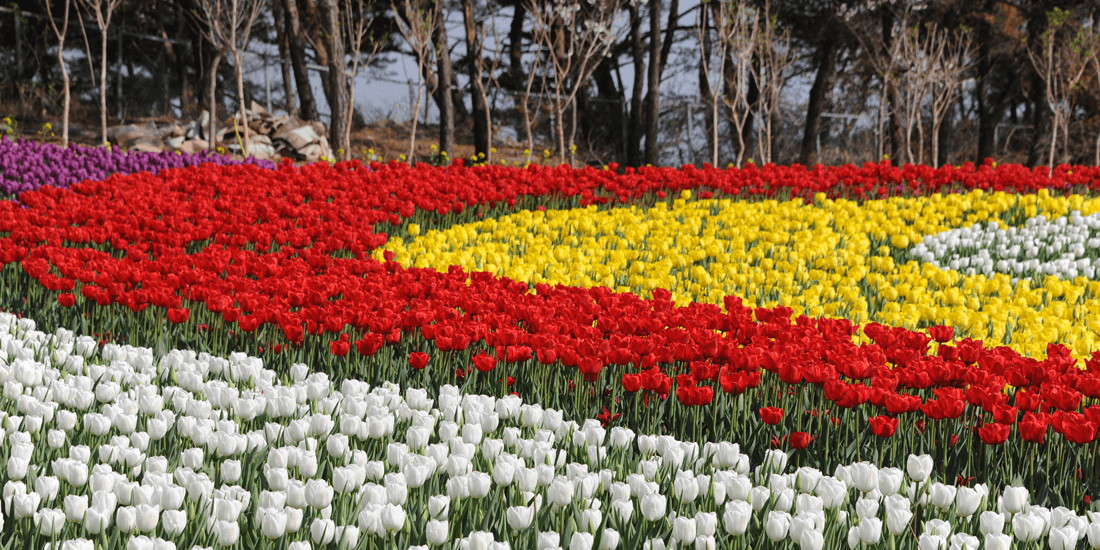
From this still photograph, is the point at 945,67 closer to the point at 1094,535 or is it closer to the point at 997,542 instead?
the point at 1094,535

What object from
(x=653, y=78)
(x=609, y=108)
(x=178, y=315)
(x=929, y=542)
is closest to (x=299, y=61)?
(x=653, y=78)

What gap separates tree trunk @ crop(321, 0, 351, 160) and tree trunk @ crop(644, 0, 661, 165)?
5621 millimetres

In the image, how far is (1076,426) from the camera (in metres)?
2.49

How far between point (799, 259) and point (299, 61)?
12161 mm

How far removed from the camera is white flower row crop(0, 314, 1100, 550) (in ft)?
6.49

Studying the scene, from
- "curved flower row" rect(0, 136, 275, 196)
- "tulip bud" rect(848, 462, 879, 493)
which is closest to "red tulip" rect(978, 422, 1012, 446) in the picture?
"tulip bud" rect(848, 462, 879, 493)

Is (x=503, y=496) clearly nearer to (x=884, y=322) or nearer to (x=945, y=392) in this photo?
(x=945, y=392)

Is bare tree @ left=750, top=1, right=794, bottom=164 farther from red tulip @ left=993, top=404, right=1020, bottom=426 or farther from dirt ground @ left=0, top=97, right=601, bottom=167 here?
red tulip @ left=993, top=404, right=1020, bottom=426

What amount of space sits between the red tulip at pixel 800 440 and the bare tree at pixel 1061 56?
54.5ft

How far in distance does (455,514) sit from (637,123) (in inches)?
664

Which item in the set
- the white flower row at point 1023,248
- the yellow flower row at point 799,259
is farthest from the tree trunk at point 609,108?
the white flower row at point 1023,248

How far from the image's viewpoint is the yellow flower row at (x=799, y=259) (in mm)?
4879

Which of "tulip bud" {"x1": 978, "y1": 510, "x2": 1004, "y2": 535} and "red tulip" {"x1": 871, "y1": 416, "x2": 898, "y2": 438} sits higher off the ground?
"red tulip" {"x1": 871, "y1": 416, "x2": 898, "y2": 438}

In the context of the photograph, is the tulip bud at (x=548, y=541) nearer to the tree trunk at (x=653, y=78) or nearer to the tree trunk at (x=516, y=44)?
the tree trunk at (x=653, y=78)
